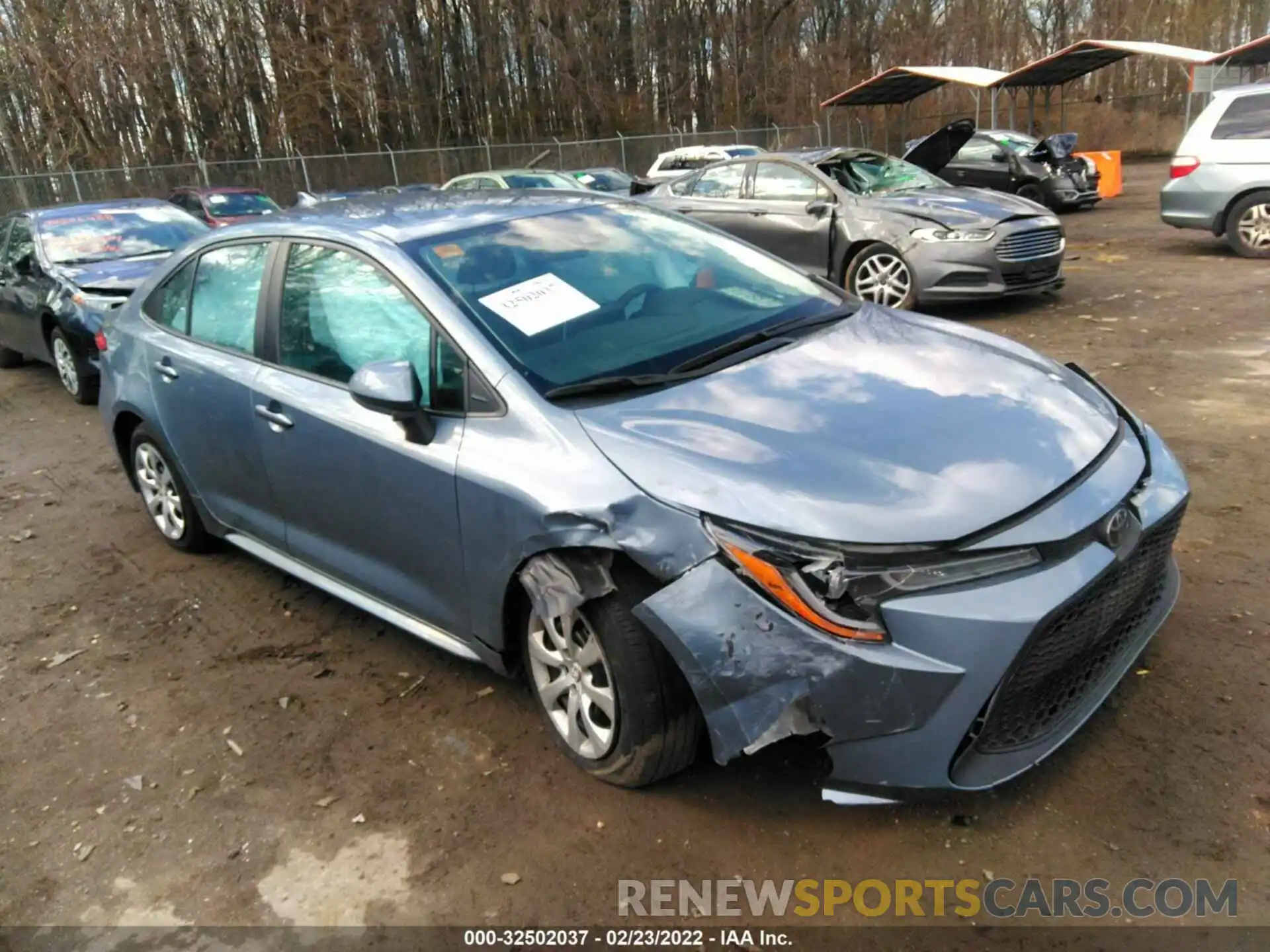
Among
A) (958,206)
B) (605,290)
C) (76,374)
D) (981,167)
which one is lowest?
(76,374)

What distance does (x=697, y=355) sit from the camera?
3.11 m

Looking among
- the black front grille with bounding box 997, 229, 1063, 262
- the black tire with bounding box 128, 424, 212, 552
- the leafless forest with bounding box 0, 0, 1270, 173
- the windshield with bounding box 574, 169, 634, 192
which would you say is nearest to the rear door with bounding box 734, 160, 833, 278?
the black front grille with bounding box 997, 229, 1063, 262

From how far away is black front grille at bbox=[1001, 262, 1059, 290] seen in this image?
8398mm

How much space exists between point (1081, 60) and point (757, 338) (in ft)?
68.4

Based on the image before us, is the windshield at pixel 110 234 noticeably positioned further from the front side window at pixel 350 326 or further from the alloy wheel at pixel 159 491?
the front side window at pixel 350 326

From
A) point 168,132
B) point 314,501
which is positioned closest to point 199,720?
point 314,501

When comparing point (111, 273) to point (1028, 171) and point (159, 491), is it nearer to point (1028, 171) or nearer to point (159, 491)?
point (159, 491)

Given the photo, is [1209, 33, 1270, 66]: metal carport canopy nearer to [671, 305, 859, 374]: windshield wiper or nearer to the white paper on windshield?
[671, 305, 859, 374]: windshield wiper

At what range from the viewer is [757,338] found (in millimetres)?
3244

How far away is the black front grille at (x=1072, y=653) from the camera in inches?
91.8

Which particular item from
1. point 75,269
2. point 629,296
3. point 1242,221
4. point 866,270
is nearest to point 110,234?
point 75,269

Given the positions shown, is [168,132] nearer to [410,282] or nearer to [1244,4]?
[410,282]

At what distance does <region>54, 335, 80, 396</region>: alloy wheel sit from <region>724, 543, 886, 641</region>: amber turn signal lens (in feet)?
24.7

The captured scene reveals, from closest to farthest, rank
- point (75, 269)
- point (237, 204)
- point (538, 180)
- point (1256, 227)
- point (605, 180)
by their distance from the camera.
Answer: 1. point (75, 269)
2. point (1256, 227)
3. point (538, 180)
4. point (237, 204)
5. point (605, 180)
